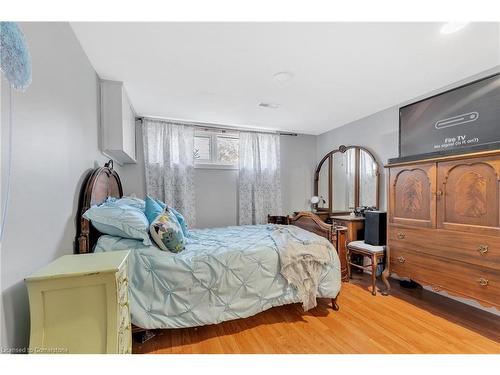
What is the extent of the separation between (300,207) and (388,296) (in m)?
2.11

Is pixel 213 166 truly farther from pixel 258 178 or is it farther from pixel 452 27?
pixel 452 27

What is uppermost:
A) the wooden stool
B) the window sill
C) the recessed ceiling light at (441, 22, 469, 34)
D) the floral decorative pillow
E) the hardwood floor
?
the recessed ceiling light at (441, 22, 469, 34)

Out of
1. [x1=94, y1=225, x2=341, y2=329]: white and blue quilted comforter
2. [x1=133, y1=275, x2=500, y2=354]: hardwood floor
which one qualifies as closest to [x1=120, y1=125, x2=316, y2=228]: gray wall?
[x1=94, y1=225, x2=341, y2=329]: white and blue quilted comforter

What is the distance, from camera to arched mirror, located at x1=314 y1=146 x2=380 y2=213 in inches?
125

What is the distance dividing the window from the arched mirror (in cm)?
170

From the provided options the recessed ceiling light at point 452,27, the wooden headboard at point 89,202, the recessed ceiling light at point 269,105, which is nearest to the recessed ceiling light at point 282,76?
the recessed ceiling light at point 269,105

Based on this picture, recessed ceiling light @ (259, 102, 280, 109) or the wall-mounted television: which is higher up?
recessed ceiling light @ (259, 102, 280, 109)

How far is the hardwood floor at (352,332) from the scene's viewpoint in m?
1.59

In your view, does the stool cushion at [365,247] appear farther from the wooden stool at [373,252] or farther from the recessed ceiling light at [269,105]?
the recessed ceiling light at [269,105]

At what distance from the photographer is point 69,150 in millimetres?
1447

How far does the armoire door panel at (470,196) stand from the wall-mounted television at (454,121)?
142mm

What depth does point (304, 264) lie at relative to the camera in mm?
1938

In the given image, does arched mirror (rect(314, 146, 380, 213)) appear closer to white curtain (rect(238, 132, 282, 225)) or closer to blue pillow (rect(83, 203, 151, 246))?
white curtain (rect(238, 132, 282, 225))
